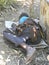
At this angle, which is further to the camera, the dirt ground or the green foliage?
the green foliage

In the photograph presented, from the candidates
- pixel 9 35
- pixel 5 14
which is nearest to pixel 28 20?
pixel 9 35

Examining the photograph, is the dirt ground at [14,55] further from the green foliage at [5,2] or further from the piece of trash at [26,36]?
the green foliage at [5,2]

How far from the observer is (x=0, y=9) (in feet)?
19.0

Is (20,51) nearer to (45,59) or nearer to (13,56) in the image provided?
(13,56)

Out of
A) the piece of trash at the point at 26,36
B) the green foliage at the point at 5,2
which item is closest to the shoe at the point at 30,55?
the piece of trash at the point at 26,36

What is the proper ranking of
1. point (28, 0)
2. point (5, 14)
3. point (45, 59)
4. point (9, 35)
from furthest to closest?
point (28, 0)
point (5, 14)
point (9, 35)
point (45, 59)

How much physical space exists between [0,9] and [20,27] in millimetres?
1499

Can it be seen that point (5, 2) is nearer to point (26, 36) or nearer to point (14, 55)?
point (26, 36)

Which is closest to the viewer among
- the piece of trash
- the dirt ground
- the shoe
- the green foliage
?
the shoe

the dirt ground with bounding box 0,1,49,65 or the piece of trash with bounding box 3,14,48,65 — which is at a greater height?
the piece of trash with bounding box 3,14,48,65

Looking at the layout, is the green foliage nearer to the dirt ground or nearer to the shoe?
the dirt ground

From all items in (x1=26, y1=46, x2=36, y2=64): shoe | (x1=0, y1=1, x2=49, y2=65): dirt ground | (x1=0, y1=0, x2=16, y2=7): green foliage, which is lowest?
(x1=0, y1=1, x2=49, y2=65): dirt ground

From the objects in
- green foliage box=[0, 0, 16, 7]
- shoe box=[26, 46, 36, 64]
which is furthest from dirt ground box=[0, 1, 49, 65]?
green foliage box=[0, 0, 16, 7]

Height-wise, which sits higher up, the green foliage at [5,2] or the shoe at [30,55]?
the green foliage at [5,2]
